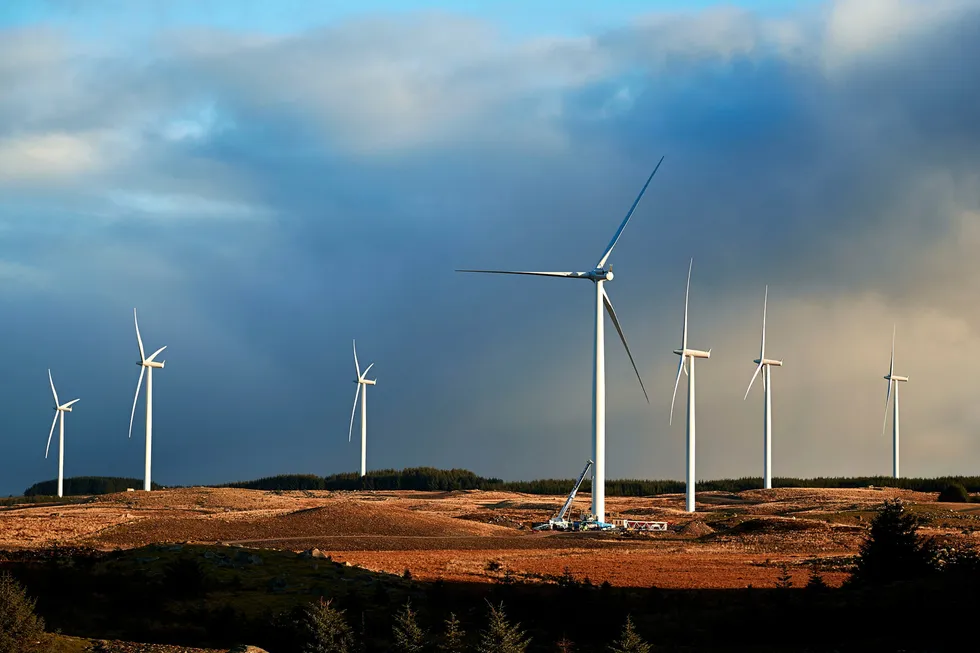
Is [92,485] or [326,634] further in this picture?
[92,485]

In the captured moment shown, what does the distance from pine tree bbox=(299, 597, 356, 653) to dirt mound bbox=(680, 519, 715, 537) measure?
5172 cm

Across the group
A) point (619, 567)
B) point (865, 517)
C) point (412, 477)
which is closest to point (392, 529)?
point (619, 567)

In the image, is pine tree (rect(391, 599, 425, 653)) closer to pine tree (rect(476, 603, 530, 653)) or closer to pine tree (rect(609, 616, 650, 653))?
pine tree (rect(476, 603, 530, 653))

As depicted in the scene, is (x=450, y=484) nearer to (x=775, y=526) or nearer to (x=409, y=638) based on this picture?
(x=775, y=526)

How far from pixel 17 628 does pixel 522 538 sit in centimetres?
4783

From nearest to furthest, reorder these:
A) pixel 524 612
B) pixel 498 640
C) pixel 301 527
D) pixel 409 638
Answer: pixel 498 640 → pixel 409 638 → pixel 524 612 → pixel 301 527

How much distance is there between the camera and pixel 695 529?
269 feet

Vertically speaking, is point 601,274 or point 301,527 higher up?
point 601,274

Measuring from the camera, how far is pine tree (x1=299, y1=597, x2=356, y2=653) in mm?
30094

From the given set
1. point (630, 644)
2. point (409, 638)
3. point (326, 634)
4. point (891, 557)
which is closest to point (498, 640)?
point (409, 638)

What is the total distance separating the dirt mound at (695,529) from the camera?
8112 centimetres

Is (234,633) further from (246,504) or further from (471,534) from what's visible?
(246,504)

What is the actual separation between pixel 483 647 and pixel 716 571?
29289 millimetres

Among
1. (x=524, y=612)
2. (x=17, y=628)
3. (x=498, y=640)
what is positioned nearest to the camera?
(x=498, y=640)
